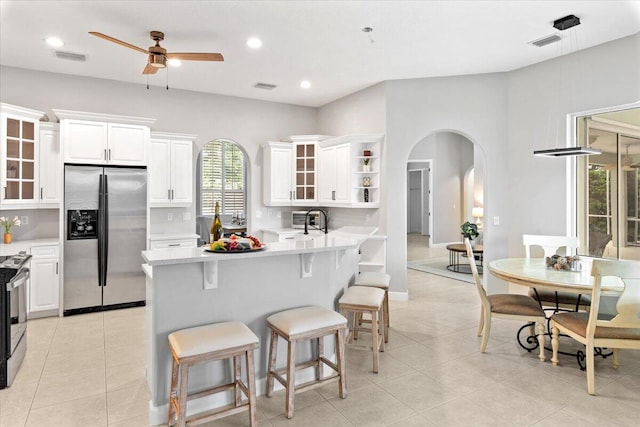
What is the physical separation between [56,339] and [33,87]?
11.0ft

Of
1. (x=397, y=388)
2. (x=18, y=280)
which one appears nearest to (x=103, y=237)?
(x=18, y=280)

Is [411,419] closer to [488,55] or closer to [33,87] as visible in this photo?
[488,55]

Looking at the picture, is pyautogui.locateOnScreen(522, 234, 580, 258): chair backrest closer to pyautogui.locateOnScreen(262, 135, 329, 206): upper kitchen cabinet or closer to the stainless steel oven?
pyautogui.locateOnScreen(262, 135, 329, 206): upper kitchen cabinet

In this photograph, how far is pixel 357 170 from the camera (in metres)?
5.75

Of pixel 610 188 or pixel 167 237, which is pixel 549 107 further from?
pixel 167 237

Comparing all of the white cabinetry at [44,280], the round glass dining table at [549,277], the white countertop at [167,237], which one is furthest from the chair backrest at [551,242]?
the white cabinetry at [44,280]

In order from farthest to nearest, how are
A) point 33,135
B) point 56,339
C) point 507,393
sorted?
point 33,135, point 56,339, point 507,393

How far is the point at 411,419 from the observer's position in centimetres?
244

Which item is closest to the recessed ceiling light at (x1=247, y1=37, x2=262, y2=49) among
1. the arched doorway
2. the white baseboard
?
the white baseboard

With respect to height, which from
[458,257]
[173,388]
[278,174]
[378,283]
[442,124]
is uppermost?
[442,124]

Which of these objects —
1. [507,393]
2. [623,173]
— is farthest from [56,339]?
[623,173]

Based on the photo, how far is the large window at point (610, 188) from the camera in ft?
13.9

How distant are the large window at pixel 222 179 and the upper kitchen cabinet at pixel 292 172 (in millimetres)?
2457

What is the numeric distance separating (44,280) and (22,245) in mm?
483
